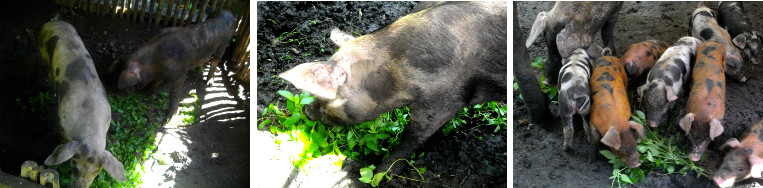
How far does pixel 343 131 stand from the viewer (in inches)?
102

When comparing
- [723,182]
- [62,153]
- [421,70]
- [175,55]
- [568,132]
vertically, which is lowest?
Result: [723,182]

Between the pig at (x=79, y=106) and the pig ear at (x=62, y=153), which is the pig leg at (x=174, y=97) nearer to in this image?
the pig at (x=79, y=106)

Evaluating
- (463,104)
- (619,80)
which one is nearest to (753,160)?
(619,80)

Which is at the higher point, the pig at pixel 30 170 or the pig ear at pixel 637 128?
the pig at pixel 30 170

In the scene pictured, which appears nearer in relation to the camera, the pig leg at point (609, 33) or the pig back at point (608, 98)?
the pig back at point (608, 98)

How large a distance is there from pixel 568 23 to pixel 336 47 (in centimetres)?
110

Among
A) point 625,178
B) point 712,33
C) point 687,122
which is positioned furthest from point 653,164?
point 712,33

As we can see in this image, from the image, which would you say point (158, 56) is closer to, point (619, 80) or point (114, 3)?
point (114, 3)

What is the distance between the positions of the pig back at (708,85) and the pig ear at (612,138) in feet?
1.24

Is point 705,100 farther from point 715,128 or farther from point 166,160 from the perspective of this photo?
point 166,160

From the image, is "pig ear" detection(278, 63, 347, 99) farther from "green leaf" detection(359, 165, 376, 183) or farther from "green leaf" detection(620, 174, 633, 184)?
"green leaf" detection(620, 174, 633, 184)

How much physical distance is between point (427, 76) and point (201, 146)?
3.09 ft

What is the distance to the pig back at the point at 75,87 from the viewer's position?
7.65 ft

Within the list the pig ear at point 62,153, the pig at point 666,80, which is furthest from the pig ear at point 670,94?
the pig ear at point 62,153
